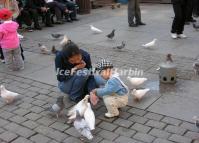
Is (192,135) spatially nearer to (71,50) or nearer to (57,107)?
(57,107)

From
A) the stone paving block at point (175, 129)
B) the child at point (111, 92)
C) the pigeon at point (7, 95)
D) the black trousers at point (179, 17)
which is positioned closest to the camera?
the stone paving block at point (175, 129)

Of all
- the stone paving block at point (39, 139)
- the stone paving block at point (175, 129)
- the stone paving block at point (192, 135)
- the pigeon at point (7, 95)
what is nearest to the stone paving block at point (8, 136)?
the stone paving block at point (39, 139)

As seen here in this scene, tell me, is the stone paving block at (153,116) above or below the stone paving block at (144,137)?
above

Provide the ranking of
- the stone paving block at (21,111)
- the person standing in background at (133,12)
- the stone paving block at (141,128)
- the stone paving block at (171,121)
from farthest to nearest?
the person standing in background at (133,12) < the stone paving block at (21,111) < the stone paving block at (171,121) < the stone paving block at (141,128)

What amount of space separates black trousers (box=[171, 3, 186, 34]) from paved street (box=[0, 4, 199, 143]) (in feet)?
0.97

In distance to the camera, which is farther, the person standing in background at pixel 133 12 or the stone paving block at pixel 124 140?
the person standing in background at pixel 133 12

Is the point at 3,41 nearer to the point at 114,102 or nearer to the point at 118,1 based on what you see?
the point at 114,102

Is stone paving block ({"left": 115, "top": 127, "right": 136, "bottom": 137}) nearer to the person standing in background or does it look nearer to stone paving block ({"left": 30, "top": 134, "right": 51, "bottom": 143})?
stone paving block ({"left": 30, "top": 134, "right": 51, "bottom": 143})

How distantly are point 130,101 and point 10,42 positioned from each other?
2.94 meters

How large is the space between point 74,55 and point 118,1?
10.8 meters

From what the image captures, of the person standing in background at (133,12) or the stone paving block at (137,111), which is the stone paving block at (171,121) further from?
the person standing in background at (133,12)

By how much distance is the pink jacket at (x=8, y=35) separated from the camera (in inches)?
267

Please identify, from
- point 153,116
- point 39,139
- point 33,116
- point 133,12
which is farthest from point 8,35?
point 133,12

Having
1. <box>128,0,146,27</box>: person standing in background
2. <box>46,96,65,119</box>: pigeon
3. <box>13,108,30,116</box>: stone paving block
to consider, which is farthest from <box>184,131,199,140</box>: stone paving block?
<box>128,0,146,27</box>: person standing in background
